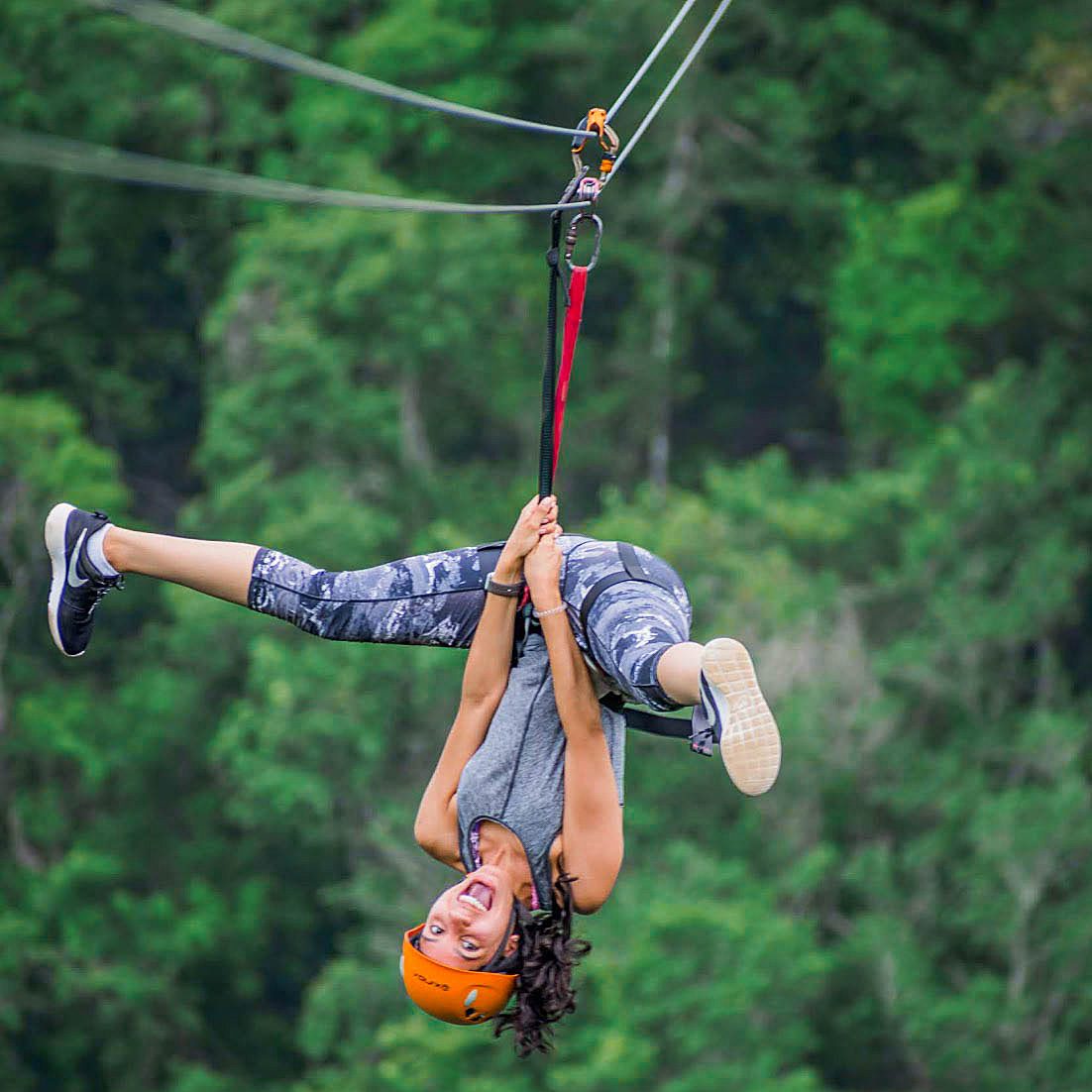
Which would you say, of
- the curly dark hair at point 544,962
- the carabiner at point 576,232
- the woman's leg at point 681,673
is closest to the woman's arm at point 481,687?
the curly dark hair at point 544,962

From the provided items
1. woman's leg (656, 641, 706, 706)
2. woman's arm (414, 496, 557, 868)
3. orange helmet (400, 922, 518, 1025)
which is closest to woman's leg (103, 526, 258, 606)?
woman's arm (414, 496, 557, 868)

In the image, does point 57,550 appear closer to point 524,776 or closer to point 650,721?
point 524,776

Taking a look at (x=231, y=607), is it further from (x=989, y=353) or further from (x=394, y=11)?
(x=989, y=353)

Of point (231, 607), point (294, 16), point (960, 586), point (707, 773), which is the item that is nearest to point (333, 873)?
point (231, 607)

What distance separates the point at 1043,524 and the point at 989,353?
3.34 meters

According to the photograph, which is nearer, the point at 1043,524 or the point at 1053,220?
the point at 1043,524

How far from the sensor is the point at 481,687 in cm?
500

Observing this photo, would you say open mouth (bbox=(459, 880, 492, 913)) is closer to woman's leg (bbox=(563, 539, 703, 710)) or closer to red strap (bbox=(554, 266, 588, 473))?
woman's leg (bbox=(563, 539, 703, 710))

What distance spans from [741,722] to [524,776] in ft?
2.04

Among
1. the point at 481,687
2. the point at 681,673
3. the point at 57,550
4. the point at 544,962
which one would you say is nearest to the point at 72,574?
the point at 57,550

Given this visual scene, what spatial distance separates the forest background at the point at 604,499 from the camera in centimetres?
1675

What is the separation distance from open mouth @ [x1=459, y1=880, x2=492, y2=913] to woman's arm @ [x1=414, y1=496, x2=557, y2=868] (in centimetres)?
15

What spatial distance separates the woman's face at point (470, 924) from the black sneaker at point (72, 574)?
1.09 m

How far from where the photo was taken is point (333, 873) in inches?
803
